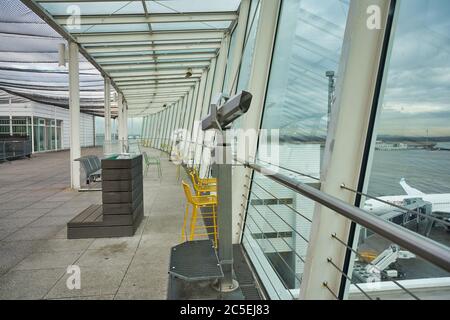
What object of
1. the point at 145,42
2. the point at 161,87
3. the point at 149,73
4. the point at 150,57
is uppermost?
the point at 145,42

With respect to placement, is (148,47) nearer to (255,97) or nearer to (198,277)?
(255,97)

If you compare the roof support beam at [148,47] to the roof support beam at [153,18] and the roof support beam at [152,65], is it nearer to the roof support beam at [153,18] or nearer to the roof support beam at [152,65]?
the roof support beam at [152,65]

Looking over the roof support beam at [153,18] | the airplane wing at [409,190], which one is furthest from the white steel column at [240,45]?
the airplane wing at [409,190]

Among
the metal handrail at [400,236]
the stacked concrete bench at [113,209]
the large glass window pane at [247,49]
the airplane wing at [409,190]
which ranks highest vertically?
the large glass window pane at [247,49]

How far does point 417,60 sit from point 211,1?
4608 millimetres

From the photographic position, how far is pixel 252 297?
7.55 feet

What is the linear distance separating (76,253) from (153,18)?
14.0ft

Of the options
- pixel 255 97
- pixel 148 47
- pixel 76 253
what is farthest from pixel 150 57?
pixel 76 253

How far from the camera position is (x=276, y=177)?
1970 mm

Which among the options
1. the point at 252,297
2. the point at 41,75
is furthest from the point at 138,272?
the point at 41,75

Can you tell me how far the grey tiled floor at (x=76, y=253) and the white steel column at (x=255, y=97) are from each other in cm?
76

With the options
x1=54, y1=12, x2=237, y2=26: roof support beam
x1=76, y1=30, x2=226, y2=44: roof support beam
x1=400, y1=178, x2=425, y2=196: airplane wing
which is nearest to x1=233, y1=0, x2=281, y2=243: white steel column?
x1=400, y1=178, x2=425, y2=196: airplane wing

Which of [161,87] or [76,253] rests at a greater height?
[161,87]

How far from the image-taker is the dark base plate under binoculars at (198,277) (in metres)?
2.04
